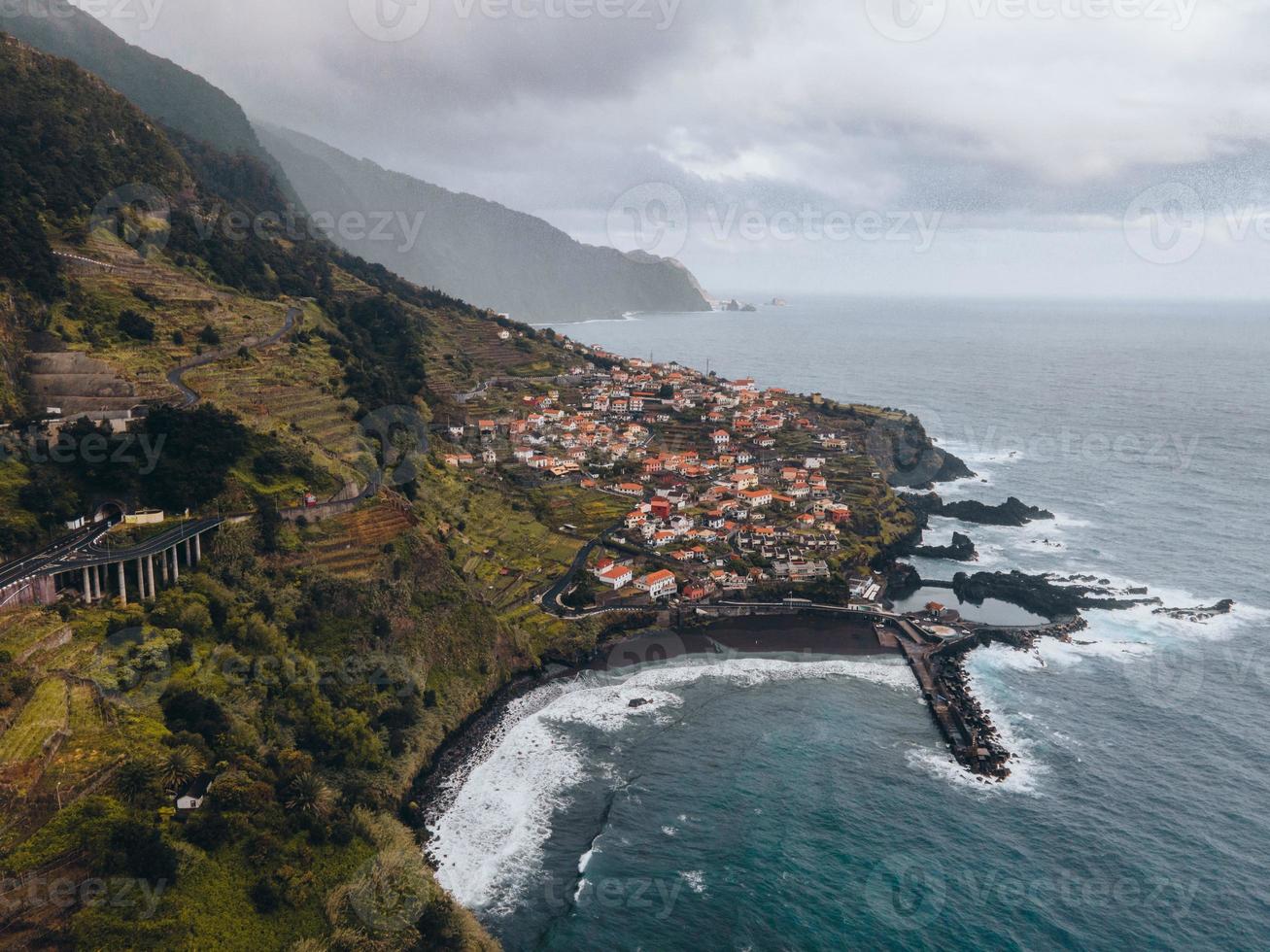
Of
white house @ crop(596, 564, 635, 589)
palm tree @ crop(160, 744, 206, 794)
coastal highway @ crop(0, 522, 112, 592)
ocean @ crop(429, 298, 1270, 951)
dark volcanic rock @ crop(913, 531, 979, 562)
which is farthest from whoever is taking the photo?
dark volcanic rock @ crop(913, 531, 979, 562)

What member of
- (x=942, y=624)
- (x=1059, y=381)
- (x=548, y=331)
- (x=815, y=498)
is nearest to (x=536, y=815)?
(x=942, y=624)

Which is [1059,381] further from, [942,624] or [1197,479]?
[942,624]

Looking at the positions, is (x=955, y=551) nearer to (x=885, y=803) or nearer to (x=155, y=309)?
(x=885, y=803)

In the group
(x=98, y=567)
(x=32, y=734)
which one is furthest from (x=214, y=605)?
(x=32, y=734)

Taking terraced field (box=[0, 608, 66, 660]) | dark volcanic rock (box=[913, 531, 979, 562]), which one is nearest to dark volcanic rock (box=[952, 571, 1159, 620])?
dark volcanic rock (box=[913, 531, 979, 562])

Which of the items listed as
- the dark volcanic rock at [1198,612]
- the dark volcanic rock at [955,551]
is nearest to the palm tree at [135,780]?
the dark volcanic rock at [955,551]

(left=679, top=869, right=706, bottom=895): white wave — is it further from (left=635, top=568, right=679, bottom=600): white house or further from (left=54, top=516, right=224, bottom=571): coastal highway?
(left=54, top=516, right=224, bottom=571): coastal highway
